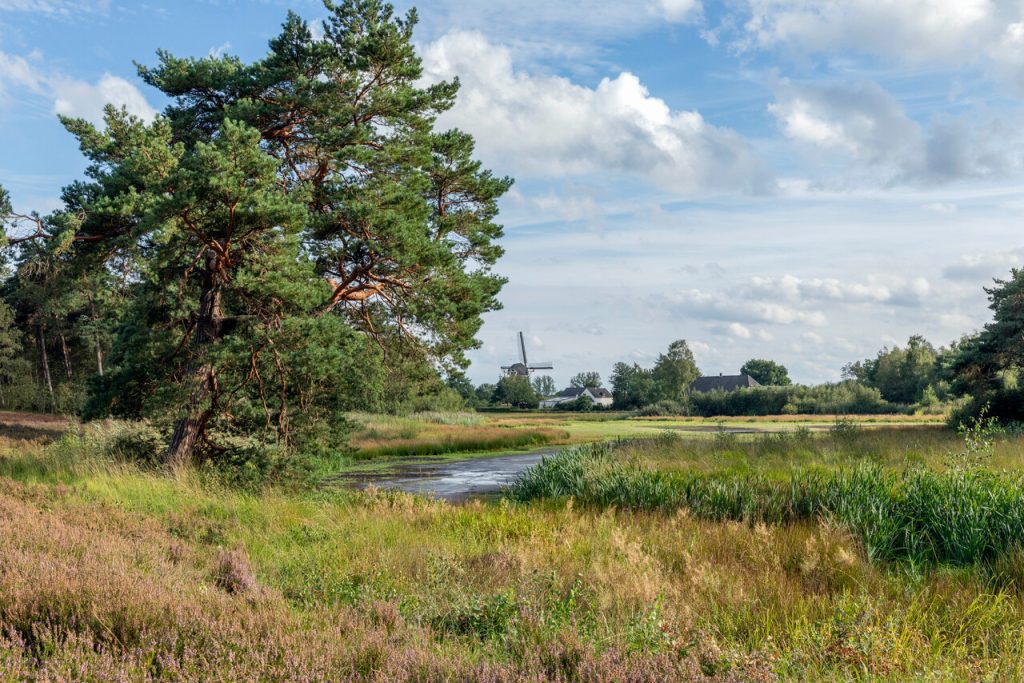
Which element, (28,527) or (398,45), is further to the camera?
(398,45)

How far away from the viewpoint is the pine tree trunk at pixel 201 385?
18109 mm

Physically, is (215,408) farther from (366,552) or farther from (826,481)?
(826,481)

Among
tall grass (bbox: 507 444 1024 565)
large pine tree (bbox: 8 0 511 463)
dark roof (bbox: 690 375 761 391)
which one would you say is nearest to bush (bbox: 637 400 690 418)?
dark roof (bbox: 690 375 761 391)

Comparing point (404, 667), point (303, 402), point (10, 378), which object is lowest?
point (404, 667)

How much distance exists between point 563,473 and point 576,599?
9.86 metres

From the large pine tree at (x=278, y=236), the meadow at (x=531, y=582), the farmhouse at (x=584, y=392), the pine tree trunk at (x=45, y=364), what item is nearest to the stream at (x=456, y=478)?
the large pine tree at (x=278, y=236)

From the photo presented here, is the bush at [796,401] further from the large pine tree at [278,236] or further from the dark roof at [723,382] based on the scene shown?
the large pine tree at [278,236]

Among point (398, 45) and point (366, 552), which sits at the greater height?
point (398, 45)

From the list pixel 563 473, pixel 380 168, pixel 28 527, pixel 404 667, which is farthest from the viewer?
pixel 380 168

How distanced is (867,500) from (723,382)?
11360 cm

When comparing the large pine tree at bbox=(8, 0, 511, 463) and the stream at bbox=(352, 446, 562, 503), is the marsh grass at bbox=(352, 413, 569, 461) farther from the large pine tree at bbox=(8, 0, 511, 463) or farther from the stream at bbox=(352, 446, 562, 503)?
the large pine tree at bbox=(8, 0, 511, 463)

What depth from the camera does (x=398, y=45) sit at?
825 inches

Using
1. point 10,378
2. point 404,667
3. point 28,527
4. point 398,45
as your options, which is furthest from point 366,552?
point 10,378

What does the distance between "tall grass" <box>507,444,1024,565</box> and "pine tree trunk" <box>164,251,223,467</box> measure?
8727 mm
